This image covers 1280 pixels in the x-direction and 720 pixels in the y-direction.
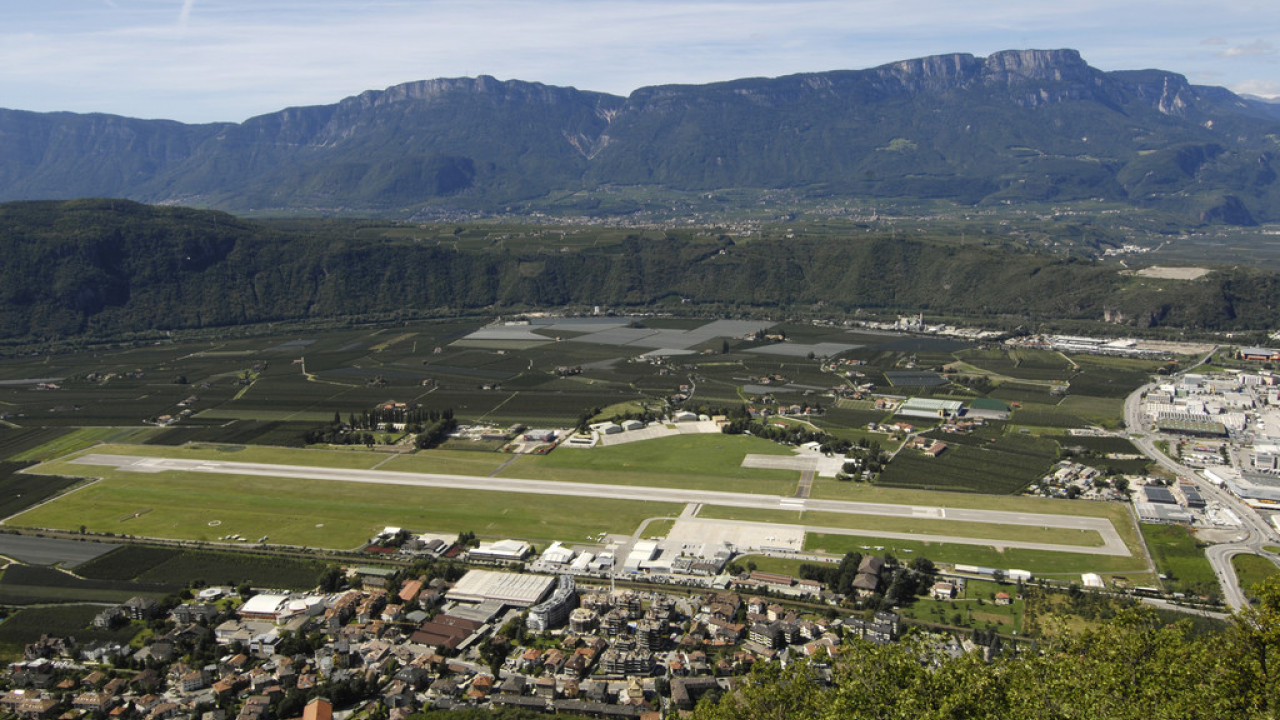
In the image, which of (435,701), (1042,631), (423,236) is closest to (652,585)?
(435,701)

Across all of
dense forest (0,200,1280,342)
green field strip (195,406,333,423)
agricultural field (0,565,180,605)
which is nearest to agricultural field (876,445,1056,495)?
agricultural field (0,565,180,605)

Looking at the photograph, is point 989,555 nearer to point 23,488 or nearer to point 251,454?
point 251,454

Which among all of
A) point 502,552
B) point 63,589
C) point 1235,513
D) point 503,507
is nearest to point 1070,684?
point 502,552

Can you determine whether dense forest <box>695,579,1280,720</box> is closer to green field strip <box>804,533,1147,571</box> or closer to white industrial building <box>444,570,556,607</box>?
white industrial building <box>444,570,556,607</box>

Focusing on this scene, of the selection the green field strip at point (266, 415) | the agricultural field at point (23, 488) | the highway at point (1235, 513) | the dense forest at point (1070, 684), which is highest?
the dense forest at point (1070, 684)

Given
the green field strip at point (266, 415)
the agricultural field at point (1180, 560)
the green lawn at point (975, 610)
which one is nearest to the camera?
the green lawn at point (975, 610)

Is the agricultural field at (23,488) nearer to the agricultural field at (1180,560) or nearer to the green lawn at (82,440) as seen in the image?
the green lawn at (82,440)

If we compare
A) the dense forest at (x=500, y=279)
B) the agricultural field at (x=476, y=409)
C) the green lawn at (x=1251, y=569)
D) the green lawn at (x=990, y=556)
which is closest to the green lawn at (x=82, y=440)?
the agricultural field at (x=476, y=409)

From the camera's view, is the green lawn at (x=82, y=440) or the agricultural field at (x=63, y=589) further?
the green lawn at (x=82, y=440)
